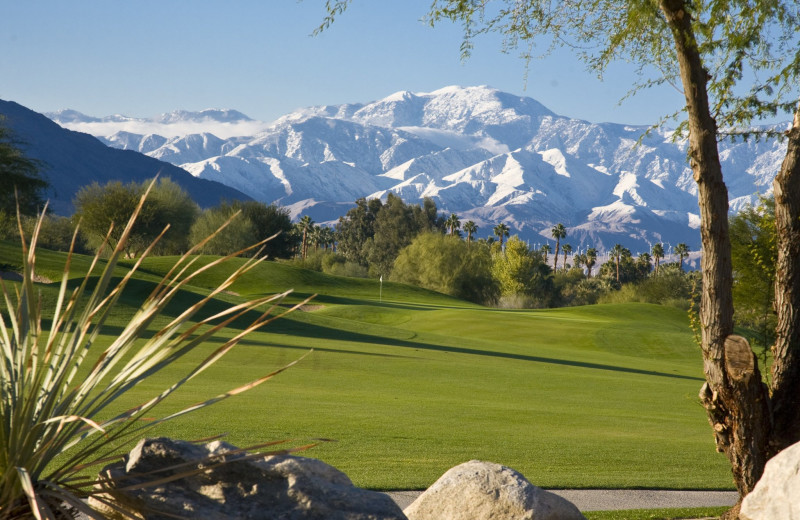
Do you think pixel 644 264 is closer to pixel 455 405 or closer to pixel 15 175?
pixel 15 175

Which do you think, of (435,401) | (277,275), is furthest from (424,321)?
(435,401)

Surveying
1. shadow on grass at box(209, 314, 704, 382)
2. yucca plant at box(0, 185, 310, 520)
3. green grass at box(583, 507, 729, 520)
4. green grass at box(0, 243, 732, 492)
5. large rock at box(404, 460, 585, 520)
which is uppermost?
yucca plant at box(0, 185, 310, 520)

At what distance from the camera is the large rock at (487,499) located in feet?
20.8

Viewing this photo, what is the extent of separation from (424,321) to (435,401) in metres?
29.2

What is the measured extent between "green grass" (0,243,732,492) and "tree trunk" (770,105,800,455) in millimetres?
1404

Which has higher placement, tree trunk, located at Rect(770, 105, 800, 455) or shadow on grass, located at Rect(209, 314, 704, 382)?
tree trunk, located at Rect(770, 105, 800, 455)

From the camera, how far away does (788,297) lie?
700 centimetres

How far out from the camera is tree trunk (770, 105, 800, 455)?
22.9ft

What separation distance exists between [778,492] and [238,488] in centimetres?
359

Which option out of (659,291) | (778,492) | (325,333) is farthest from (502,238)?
(778,492)

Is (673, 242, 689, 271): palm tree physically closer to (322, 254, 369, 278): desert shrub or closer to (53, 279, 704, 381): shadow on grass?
(322, 254, 369, 278): desert shrub

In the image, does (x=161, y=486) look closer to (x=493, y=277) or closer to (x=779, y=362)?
(x=779, y=362)

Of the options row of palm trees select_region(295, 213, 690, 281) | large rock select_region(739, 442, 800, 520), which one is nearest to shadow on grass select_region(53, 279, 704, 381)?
large rock select_region(739, 442, 800, 520)

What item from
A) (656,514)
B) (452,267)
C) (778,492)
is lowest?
(656,514)
